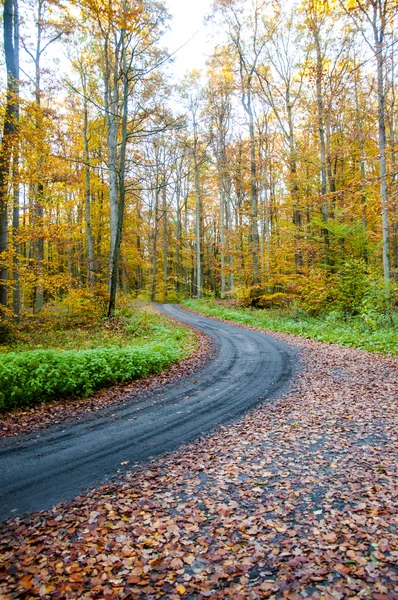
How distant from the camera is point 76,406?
6410 mm

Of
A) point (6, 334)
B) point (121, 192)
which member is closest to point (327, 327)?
point (121, 192)

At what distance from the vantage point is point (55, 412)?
608 centimetres

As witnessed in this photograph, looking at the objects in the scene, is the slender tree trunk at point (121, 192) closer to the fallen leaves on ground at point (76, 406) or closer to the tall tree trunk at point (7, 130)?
the tall tree trunk at point (7, 130)

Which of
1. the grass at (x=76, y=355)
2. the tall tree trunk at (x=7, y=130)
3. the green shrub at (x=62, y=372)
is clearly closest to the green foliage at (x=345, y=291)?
the grass at (x=76, y=355)

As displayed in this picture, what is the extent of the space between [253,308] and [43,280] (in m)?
12.9

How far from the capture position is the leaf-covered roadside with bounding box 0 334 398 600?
2.51 metres

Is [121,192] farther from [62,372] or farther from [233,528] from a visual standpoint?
[233,528]

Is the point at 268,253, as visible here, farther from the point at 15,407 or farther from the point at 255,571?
the point at 255,571

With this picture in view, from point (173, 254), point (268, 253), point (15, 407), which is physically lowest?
point (15, 407)

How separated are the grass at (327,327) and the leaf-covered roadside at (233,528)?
661 centimetres

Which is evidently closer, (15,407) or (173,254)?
(15,407)

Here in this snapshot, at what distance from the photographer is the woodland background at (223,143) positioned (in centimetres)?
1118

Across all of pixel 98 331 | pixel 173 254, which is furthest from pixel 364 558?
pixel 173 254

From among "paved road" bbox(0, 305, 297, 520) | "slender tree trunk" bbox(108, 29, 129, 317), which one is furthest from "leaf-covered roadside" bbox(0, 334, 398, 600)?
"slender tree trunk" bbox(108, 29, 129, 317)
